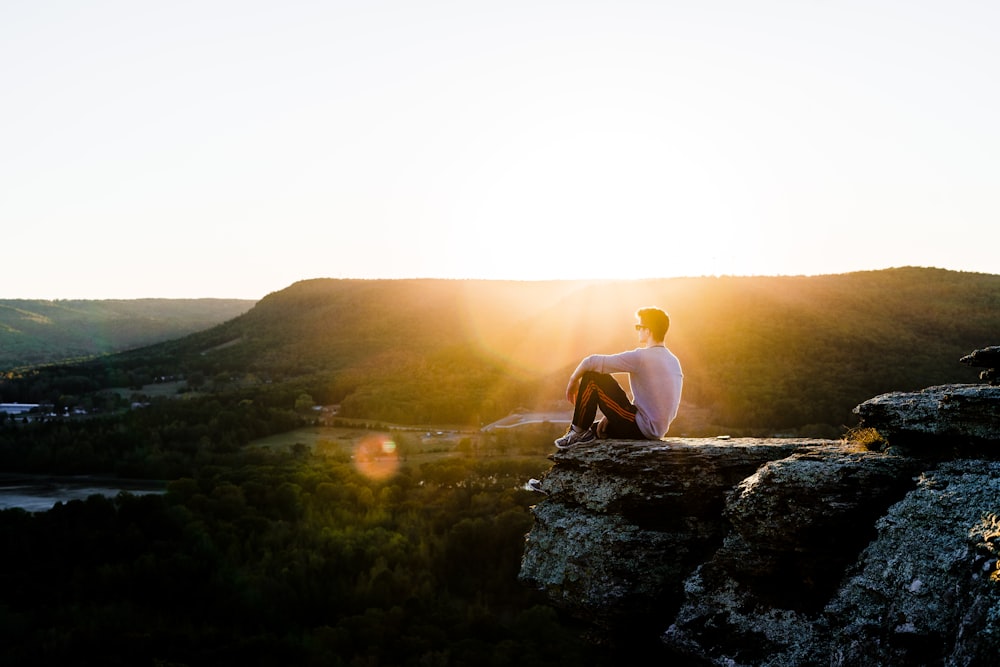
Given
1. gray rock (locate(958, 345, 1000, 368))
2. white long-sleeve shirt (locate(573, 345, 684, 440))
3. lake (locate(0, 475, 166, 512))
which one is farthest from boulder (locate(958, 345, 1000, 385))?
lake (locate(0, 475, 166, 512))

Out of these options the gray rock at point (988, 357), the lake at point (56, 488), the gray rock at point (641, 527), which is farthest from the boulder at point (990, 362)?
the lake at point (56, 488)

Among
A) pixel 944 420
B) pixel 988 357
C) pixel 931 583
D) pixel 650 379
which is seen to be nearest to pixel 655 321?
pixel 650 379

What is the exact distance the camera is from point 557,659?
26.3 m

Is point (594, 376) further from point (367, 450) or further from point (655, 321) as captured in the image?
point (367, 450)

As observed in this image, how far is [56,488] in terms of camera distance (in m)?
58.2

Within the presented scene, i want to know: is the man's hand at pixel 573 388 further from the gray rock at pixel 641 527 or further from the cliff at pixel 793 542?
the gray rock at pixel 641 527

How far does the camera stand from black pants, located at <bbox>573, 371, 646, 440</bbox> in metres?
11.2

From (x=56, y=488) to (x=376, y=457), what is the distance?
2594 cm

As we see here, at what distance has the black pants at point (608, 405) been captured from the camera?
11.2m

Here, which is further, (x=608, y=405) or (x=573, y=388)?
(x=573, y=388)

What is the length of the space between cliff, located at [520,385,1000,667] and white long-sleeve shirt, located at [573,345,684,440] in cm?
42

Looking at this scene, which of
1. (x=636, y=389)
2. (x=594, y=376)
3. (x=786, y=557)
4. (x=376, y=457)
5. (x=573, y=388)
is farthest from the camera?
(x=376, y=457)

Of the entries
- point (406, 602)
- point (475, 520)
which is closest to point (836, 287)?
point (475, 520)

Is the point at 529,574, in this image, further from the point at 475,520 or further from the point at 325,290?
the point at 325,290
